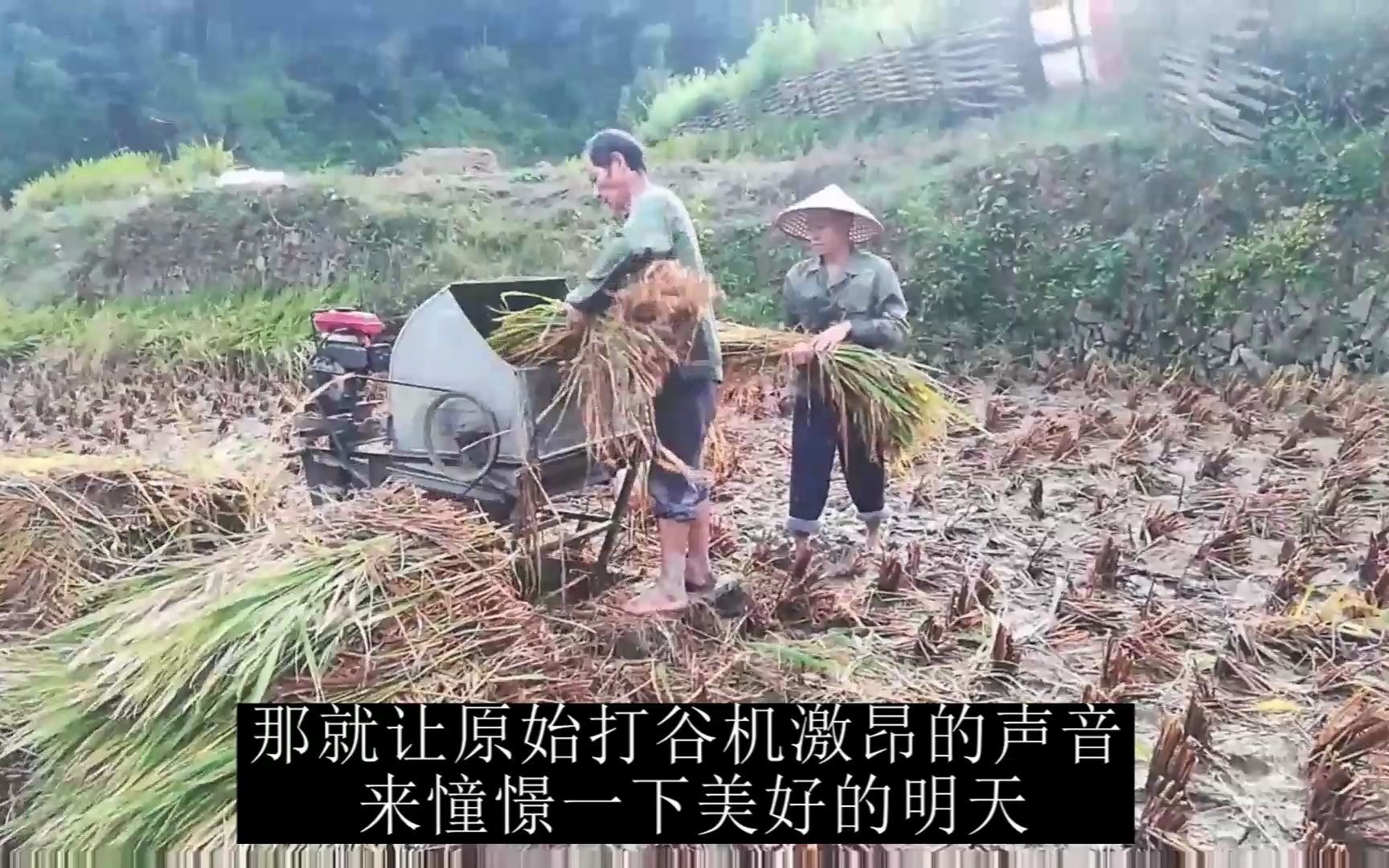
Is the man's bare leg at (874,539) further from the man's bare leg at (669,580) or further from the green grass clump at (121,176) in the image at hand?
the green grass clump at (121,176)

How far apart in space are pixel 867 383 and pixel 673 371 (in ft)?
1.09

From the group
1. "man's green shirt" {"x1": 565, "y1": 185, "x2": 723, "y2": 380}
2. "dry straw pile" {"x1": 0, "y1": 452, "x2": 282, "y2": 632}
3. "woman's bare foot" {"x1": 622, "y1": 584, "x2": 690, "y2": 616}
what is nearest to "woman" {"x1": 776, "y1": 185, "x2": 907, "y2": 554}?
"man's green shirt" {"x1": 565, "y1": 185, "x2": 723, "y2": 380}

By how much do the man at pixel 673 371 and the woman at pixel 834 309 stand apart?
0.50ft

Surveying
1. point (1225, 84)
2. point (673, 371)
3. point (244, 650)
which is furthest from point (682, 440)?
point (1225, 84)

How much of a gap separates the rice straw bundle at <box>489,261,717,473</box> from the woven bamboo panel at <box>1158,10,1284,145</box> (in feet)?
2.81

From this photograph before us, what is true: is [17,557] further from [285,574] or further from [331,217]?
[331,217]

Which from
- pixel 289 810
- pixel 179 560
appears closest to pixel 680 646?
pixel 289 810

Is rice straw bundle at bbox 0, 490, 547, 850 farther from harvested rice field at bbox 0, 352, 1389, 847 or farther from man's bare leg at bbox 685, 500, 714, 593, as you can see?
man's bare leg at bbox 685, 500, 714, 593

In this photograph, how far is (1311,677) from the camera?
5.54 ft

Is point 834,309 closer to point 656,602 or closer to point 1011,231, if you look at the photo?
point 1011,231

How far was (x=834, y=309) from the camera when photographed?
172cm

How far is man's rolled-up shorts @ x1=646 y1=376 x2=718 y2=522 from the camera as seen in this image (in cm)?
171
